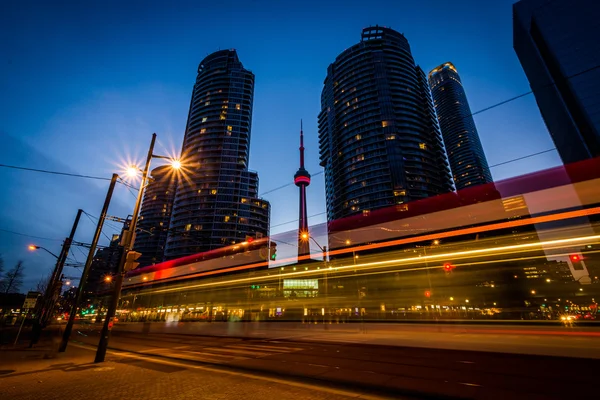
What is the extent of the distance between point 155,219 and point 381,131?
11765 centimetres

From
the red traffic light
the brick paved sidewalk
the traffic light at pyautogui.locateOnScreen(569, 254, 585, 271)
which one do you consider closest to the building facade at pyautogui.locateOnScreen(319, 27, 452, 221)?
the red traffic light

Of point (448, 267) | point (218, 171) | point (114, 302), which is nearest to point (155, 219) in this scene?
point (218, 171)

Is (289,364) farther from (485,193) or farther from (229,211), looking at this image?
(229,211)

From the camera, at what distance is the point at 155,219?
13388 cm

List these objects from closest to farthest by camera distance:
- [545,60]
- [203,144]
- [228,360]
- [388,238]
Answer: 1. [228,360]
2. [388,238]
3. [545,60]
4. [203,144]

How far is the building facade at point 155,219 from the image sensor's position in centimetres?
12606

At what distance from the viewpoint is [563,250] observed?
32.1 ft

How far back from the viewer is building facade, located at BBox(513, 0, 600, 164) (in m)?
62.8

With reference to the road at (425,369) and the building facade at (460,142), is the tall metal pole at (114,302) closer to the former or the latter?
the road at (425,369)

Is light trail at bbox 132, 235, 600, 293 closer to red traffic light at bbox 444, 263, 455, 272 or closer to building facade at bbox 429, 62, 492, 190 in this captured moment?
red traffic light at bbox 444, 263, 455, 272

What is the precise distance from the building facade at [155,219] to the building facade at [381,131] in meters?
81.6

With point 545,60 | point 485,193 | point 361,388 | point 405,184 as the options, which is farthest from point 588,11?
point 361,388

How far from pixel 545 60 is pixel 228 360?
417 feet

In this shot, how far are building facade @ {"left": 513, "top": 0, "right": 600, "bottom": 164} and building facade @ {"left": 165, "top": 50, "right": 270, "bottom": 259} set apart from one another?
9322 centimetres
